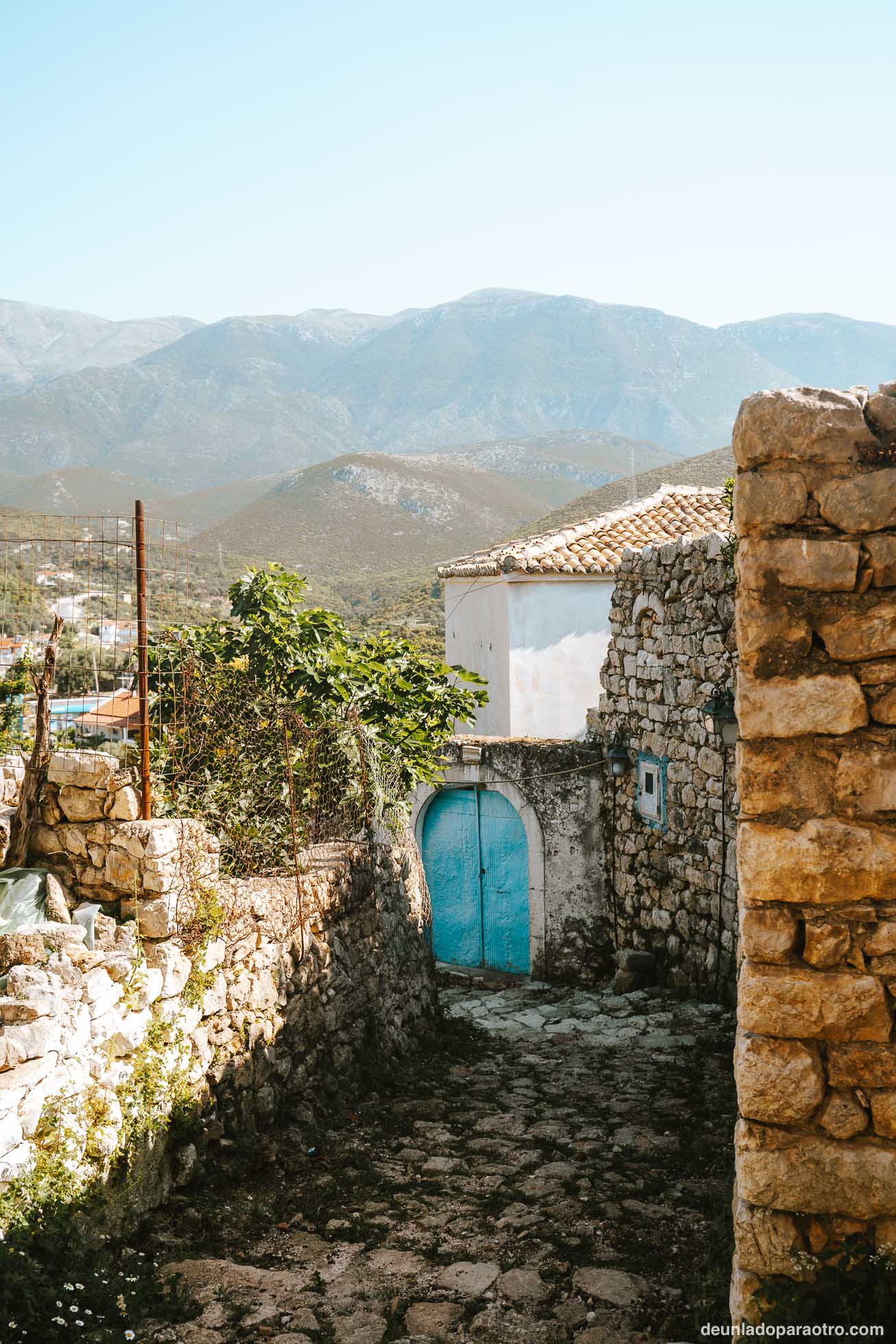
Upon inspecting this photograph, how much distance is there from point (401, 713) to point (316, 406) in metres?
184

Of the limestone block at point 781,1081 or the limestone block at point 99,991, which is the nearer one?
the limestone block at point 781,1081

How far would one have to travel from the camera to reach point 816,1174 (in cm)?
305

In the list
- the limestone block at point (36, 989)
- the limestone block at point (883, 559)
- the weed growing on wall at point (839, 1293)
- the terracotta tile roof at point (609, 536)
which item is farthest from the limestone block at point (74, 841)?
the terracotta tile roof at point (609, 536)

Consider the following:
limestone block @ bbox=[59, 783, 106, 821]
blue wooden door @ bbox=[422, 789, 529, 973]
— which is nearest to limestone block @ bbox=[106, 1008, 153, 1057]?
limestone block @ bbox=[59, 783, 106, 821]

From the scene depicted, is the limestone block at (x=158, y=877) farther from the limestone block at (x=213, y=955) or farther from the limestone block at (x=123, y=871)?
the limestone block at (x=213, y=955)

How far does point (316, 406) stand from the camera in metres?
186

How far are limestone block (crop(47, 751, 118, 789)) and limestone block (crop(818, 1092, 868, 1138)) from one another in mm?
3885

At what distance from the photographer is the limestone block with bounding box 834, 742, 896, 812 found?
3.02 meters

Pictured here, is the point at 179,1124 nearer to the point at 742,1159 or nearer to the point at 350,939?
the point at 350,939

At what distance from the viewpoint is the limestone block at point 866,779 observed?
3.02m

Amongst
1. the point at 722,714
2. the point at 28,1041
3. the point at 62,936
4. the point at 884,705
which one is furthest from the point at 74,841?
the point at 722,714

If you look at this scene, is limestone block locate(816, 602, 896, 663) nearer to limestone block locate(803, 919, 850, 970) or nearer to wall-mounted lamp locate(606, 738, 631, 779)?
limestone block locate(803, 919, 850, 970)

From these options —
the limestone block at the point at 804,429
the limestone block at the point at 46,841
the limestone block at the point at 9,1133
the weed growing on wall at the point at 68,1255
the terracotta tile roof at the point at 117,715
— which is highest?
the limestone block at the point at 804,429

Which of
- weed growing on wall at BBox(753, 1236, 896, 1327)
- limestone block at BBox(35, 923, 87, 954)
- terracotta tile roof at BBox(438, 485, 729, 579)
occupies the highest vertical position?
terracotta tile roof at BBox(438, 485, 729, 579)
